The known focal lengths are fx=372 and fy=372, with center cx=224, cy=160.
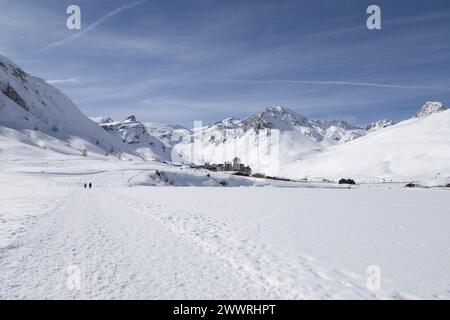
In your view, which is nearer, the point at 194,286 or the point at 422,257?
the point at 194,286

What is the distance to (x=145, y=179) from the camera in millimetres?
74750

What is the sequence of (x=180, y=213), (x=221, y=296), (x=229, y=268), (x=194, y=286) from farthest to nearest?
(x=180, y=213) → (x=229, y=268) → (x=194, y=286) → (x=221, y=296)

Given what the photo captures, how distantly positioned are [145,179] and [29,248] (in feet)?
212

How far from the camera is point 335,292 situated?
7773mm

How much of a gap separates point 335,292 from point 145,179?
228ft

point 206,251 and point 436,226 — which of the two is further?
point 436,226

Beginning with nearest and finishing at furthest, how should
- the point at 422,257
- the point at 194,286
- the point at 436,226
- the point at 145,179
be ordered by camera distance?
1. the point at 194,286
2. the point at 422,257
3. the point at 436,226
4. the point at 145,179

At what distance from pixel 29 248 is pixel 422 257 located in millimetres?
11643
